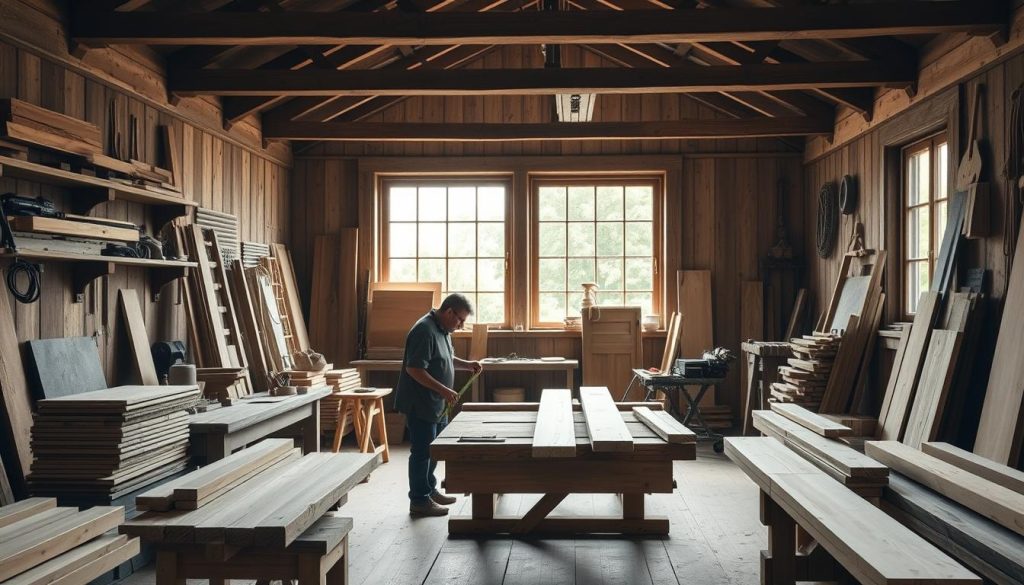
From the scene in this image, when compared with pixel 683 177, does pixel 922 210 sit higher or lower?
lower

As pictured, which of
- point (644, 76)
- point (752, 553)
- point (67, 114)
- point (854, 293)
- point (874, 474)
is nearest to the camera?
point (874, 474)

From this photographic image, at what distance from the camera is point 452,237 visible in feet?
29.5

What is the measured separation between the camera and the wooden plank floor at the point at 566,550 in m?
4.12

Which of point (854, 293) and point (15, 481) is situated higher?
point (854, 293)

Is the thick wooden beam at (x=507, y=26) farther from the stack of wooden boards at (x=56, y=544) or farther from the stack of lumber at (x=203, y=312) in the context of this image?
the stack of wooden boards at (x=56, y=544)

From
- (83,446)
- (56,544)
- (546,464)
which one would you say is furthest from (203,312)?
(56,544)

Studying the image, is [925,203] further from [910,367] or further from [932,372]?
[932,372]

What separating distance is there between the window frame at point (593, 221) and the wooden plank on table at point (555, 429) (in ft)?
10.9

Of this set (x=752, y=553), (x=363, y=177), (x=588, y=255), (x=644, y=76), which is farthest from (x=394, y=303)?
(x=752, y=553)

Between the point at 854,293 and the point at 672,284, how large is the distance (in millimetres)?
2215

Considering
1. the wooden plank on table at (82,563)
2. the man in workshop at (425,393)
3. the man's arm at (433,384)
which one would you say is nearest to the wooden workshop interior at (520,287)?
the wooden plank on table at (82,563)

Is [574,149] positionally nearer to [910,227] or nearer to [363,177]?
[363,177]

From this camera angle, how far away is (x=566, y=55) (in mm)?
8883

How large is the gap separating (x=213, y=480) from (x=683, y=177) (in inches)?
268
